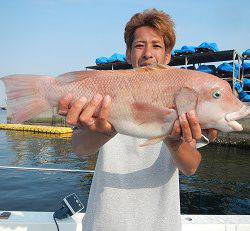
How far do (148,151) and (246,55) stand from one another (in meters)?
27.2

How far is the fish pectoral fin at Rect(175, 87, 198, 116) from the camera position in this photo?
2.49 meters

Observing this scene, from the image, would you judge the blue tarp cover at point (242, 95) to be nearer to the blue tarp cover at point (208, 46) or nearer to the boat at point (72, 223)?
the blue tarp cover at point (208, 46)

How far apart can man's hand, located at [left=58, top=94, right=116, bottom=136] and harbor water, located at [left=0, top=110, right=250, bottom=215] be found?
27.8 ft

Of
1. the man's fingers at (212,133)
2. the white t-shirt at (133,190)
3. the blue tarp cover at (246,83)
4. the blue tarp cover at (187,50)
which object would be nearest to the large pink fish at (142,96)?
the man's fingers at (212,133)

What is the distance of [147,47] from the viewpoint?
2984 mm

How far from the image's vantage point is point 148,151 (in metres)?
2.84

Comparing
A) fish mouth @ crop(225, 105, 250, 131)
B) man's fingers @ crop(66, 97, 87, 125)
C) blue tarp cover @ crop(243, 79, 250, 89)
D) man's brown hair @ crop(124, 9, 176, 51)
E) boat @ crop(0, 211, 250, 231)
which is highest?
man's brown hair @ crop(124, 9, 176, 51)

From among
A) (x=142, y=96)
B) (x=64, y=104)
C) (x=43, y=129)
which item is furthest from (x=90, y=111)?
(x=43, y=129)

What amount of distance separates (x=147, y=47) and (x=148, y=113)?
31.3 inches

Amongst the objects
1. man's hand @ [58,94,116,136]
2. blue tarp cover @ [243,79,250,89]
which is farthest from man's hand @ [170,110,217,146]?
blue tarp cover @ [243,79,250,89]

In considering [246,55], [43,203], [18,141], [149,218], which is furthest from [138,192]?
[246,55]

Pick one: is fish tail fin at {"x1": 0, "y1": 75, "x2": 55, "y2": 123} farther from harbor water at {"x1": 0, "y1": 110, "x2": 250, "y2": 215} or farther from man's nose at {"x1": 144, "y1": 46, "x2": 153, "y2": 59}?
harbor water at {"x1": 0, "y1": 110, "x2": 250, "y2": 215}

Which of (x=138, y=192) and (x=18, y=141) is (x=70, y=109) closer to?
(x=138, y=192)

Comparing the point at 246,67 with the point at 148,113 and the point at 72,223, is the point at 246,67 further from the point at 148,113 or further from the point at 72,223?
the point at 148,113
